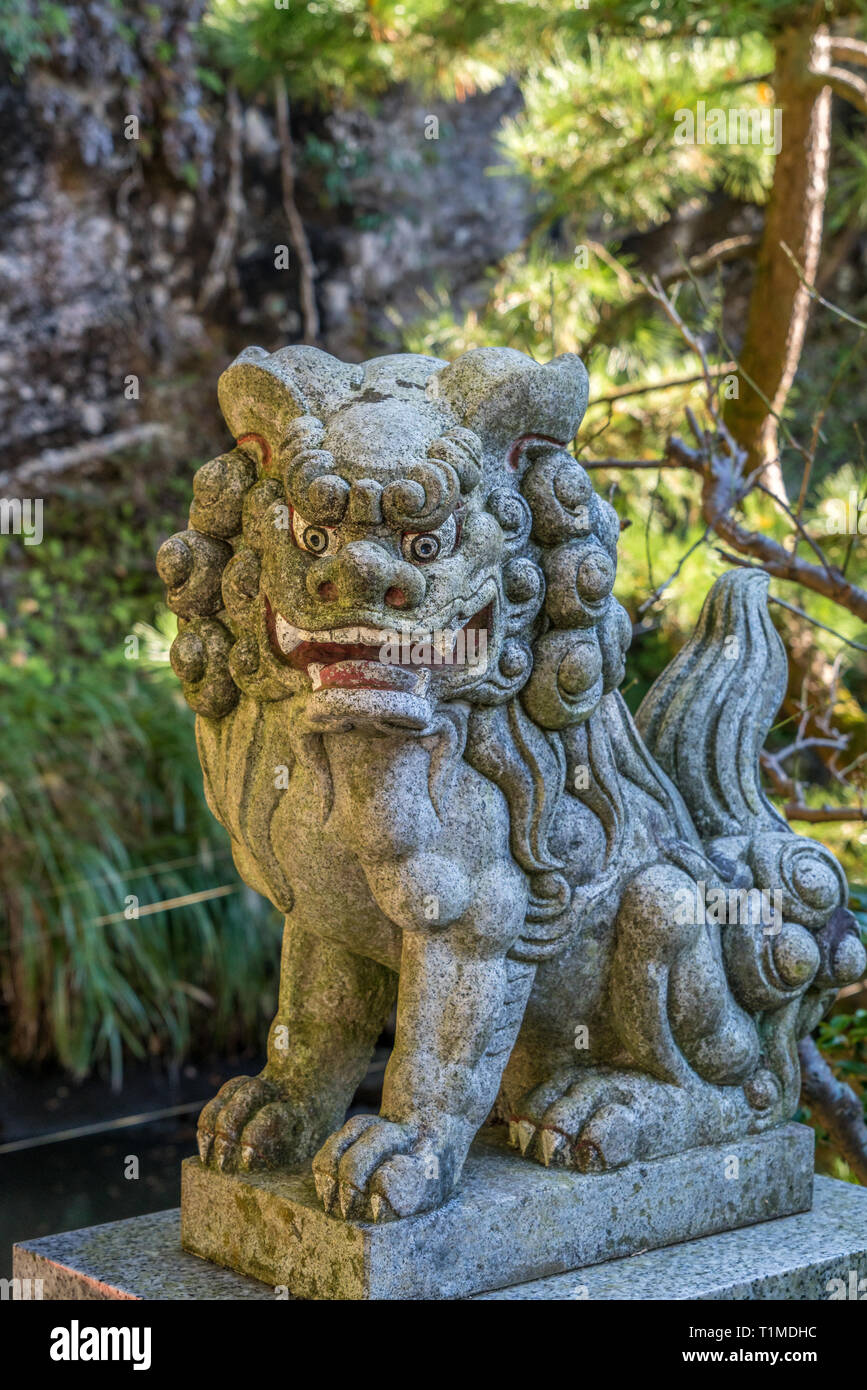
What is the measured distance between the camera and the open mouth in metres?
1.57

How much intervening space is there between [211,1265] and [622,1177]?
19.7 inches

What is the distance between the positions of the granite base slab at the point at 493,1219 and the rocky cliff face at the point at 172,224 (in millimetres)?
3984

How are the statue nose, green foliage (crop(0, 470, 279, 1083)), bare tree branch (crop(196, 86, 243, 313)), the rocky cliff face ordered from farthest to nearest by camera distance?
bare tree branch (crop(196, 86, 243, 313))
the rocky cliff face
green foliage (crop(0, 470, 279, 1083))
the statue nose

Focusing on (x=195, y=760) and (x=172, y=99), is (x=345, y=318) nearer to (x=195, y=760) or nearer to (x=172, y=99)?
(x=172, y=99)

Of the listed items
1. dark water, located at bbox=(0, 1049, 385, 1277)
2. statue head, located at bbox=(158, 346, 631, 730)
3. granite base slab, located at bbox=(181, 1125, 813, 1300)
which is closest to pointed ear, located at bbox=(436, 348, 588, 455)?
statue head, located at bbox=(158, 346, 631, 730)

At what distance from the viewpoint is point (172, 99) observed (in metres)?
Result: 5.67

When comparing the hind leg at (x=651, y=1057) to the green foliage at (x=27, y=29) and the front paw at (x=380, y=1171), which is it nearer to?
the front paw at (x=380, y=1171)

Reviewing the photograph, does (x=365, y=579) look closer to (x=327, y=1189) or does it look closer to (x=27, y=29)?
(x=327, y=1189)

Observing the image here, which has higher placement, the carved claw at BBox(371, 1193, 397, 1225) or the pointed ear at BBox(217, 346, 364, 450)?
the pointed ear at BBox(217, 346, 364, 450)

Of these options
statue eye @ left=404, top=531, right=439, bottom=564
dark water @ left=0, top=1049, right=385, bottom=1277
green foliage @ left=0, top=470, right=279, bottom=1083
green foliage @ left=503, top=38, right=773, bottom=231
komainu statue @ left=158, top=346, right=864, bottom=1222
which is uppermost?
green foliage @ left=503, top=38, right=773, bottom=231

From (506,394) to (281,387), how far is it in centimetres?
25

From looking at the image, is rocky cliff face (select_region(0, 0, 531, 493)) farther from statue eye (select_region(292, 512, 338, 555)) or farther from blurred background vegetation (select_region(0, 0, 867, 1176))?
statue eye (select_region(292, 512, 338, 555))

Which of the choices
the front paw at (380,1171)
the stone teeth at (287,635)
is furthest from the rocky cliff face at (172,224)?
the front paw at (380,1171)

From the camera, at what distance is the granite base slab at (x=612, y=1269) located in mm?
1697
